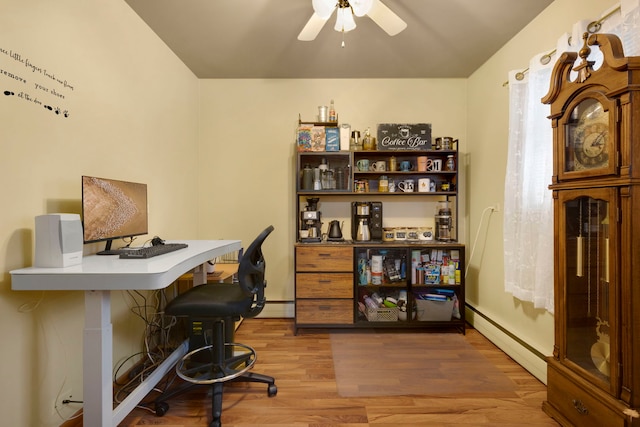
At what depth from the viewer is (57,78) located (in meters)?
1.49

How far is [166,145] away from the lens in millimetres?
2492

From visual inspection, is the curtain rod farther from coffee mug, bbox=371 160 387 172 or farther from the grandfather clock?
coffee mug, bbox=371 160 387 172

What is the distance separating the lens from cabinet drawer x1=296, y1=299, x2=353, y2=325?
107 inches

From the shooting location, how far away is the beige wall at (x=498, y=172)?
1966mm

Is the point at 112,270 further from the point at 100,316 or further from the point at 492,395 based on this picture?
the point at 492,395

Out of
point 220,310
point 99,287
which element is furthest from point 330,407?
point 99,287

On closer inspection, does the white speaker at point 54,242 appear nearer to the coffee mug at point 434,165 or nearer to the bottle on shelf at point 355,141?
the bottle on shelf at point 355,141

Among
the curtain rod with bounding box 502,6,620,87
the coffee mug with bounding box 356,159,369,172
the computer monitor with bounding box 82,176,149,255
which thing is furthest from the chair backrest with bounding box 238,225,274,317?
the curtain rod with bounding box 502,6,620,87

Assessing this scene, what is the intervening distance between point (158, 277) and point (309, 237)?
1.82 m

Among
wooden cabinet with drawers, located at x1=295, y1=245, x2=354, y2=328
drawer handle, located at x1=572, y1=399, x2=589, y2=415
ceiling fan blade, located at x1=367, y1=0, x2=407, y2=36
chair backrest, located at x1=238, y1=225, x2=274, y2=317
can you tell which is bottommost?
drawer handle, located at x1=572, y1=399, x2=589, y2=415

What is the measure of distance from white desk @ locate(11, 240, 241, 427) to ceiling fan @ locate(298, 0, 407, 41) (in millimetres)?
1580

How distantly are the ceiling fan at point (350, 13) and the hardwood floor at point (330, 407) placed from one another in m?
2.27

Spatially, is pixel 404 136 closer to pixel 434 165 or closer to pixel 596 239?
pixel 434 165

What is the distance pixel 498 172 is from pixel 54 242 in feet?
9.76
